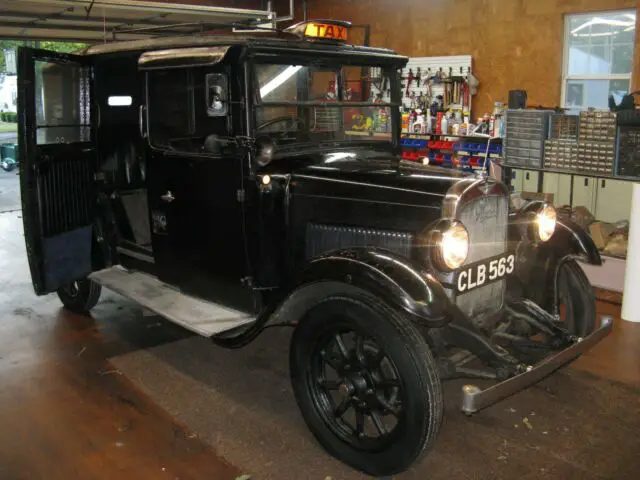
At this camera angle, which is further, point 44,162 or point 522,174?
A: point 522,174

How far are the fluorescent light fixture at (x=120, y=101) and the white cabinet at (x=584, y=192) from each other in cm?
382

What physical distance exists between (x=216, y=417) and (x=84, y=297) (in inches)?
74.7

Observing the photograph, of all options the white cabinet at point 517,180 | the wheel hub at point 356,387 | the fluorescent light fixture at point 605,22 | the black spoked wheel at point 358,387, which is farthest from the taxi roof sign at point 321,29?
the fluorescent light fixture at point 605,22

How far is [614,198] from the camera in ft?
18.2

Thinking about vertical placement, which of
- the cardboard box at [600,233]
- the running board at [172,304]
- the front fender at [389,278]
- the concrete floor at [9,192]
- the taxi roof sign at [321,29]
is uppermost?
the taxi roof sign at [321,29]

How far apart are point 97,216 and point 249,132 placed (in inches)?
65.4

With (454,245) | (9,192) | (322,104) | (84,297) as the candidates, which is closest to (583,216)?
(322,104)

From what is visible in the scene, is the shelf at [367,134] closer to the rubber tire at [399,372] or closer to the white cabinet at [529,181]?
the rubber tire at [399,372]

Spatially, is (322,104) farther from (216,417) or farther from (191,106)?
(216,417)

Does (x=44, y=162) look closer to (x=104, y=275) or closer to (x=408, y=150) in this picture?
(x=104, y=275)

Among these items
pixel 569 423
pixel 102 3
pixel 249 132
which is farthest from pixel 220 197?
pixel 102 3

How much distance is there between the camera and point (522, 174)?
19.3 ft

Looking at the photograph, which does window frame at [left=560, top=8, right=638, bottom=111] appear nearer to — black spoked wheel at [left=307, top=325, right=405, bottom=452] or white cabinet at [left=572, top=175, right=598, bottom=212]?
white cabinet at [left=572, top=175, right=598, bottom=212]

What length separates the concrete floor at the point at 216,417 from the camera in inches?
107
